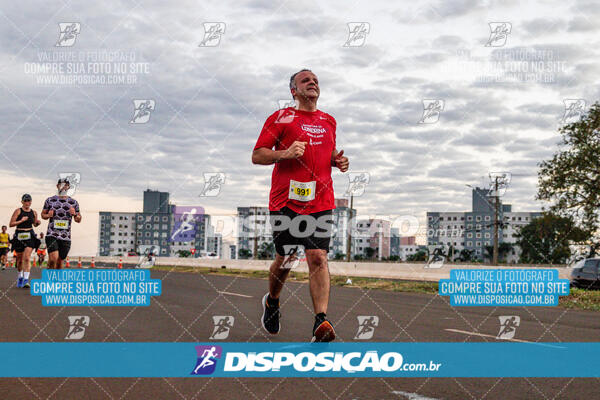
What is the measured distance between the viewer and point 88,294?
998cm

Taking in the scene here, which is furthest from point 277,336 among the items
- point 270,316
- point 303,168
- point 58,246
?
point 58,246

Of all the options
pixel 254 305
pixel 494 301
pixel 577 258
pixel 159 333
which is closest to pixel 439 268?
pixel 577 258

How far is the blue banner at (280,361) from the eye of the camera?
14.5ft

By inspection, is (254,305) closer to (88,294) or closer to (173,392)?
(88,294)

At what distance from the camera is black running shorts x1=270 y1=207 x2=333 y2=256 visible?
448 cm

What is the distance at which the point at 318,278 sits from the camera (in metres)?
4.80

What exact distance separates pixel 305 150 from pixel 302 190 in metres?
0.29

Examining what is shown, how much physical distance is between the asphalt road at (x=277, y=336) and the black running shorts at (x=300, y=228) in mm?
1011

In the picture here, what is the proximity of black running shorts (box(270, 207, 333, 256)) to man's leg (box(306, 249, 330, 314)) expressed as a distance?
0.32 ft

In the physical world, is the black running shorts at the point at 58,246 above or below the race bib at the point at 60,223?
below

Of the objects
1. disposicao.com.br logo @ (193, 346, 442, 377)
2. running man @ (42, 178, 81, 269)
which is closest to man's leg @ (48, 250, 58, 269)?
running man @ (42, 178, 81, 269)

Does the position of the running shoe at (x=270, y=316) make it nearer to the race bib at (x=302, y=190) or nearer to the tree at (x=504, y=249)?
the race bib at (x=302, y=190)

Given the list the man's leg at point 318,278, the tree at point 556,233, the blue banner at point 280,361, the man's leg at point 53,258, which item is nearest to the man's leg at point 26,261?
the man's leg at point 53,258

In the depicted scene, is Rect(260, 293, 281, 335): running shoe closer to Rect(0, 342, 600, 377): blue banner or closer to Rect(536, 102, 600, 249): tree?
Rect(0, 342, 600, 377): blue banner
